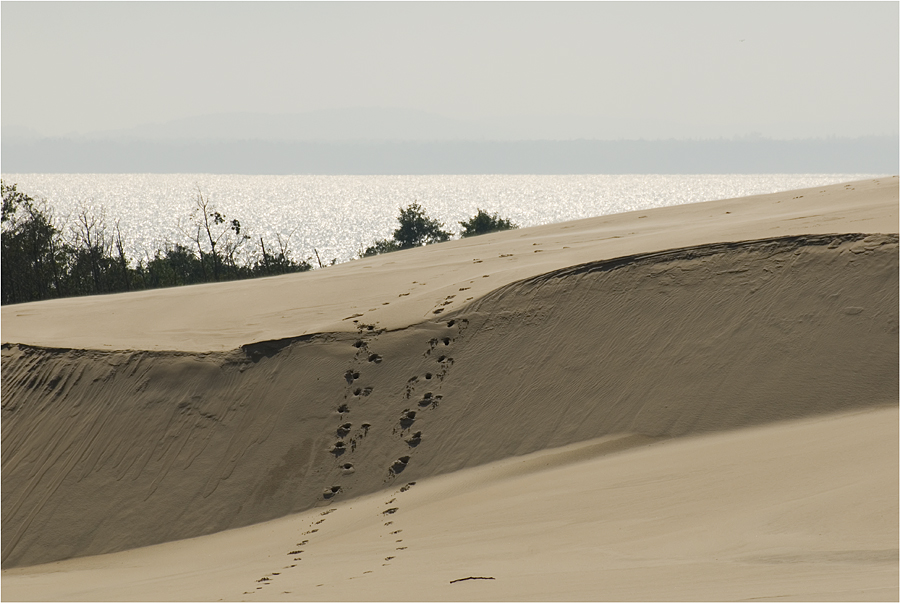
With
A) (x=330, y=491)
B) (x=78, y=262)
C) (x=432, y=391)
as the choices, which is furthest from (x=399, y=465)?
(x=78, y=262)

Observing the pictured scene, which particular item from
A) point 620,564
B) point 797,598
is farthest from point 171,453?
point 797,598

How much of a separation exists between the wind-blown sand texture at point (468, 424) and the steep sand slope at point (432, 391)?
0.11 ft

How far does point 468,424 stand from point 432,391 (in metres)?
0.77

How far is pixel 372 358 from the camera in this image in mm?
12094

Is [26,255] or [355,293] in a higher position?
[26,255]

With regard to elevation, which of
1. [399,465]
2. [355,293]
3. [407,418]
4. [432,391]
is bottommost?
[399,465]

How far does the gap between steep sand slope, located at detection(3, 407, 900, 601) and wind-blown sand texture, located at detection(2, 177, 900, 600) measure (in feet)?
0.16

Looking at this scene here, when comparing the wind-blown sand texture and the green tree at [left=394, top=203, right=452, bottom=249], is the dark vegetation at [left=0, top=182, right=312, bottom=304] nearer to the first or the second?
the green tree at [left=394, top=203, right=452, bottom=249]

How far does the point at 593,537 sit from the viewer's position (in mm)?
7668

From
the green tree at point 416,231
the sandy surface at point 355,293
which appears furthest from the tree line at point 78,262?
the sandy surface at point 355,293

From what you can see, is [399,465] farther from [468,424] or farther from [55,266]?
[55,266]

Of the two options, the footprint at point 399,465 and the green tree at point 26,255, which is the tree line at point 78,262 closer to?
the green tree at point 26,255

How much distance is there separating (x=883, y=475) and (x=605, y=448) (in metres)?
3.52

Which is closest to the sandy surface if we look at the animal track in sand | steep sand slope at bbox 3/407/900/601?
the animal track in sand
